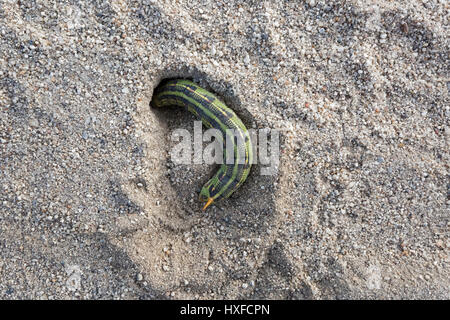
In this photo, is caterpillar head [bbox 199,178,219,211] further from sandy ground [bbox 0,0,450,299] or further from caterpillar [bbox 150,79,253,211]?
sandy ground [bbox 0,0,450,299]

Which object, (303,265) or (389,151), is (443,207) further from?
(303,265)

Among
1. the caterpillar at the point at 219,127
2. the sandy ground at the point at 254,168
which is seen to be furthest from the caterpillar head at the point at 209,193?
the sandy ground at the point at 254,168

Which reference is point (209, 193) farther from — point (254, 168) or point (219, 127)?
point (219, 127)

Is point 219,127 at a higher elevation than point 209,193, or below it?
higher

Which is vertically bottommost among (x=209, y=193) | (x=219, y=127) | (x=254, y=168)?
(x=209, y=193)

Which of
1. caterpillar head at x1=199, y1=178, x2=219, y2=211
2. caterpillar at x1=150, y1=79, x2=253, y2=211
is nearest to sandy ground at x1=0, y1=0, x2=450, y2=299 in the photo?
caterpillar at x1=150, y1=79, x2=253, y2=211

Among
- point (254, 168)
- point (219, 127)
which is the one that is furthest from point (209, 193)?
point (219, 127)
